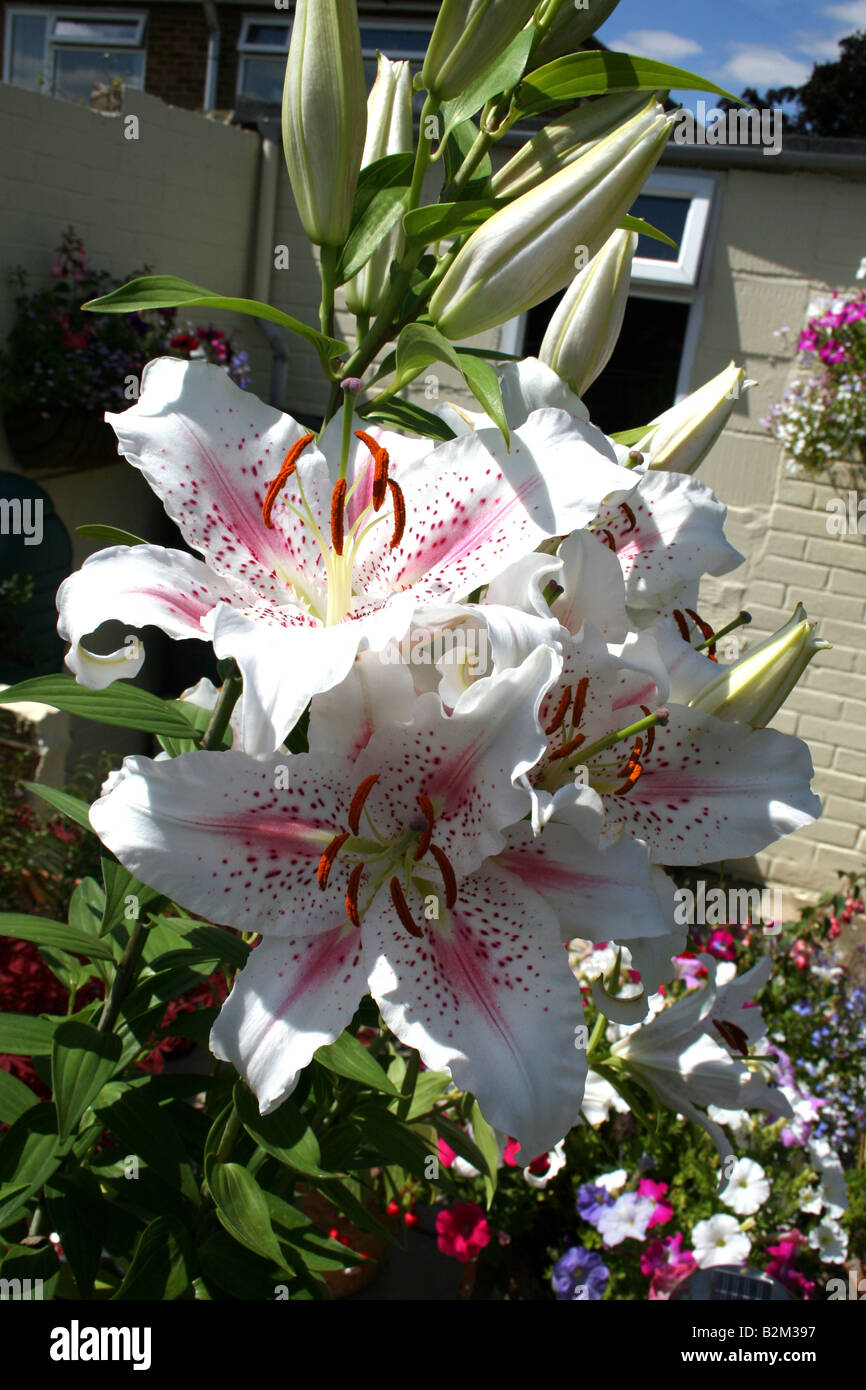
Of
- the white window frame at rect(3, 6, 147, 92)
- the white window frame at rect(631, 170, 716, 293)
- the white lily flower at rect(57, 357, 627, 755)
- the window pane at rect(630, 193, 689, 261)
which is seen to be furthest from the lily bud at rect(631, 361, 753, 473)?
the white window frame at rect(3, 6, 147, 92)

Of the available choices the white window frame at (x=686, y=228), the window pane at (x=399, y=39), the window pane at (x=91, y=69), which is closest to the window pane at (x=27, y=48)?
the window pane at (x=91, y=69)

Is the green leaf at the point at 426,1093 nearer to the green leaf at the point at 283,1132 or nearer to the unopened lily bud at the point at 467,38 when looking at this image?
the green leaf at the point at 283,1132

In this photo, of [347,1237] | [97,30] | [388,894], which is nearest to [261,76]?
[97,30]

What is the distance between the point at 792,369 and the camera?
3.64m

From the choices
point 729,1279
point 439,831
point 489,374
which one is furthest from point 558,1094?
point 729,1279

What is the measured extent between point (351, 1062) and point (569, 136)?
68 centimetres

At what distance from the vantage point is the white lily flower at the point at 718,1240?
1562 mm

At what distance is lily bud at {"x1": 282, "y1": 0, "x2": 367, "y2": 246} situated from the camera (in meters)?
0.66

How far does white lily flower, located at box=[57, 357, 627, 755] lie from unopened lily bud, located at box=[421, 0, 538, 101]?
0.77 feet

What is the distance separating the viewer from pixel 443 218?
0.70 m

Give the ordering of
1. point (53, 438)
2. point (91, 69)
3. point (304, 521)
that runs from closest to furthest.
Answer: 1. point (304, 521)
2. point (53, 438)
3. point (91, 69)

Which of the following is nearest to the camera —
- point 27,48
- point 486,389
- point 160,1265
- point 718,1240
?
point 486,389

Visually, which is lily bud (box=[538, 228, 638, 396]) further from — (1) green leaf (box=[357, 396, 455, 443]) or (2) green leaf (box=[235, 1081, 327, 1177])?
(2) green leaf (box=[235, 1081, 327, 1177])

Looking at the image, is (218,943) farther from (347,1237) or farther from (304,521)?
(347,1237)
